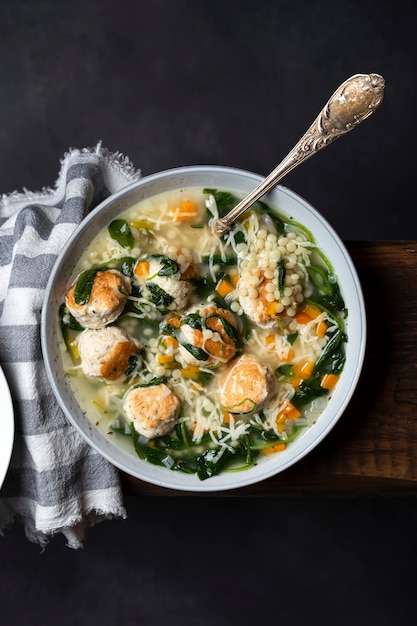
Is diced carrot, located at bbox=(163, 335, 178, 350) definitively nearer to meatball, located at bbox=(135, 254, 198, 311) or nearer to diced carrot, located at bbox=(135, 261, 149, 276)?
meatball, located at bbox=(135, 254, 198, 311)

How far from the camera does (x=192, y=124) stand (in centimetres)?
450

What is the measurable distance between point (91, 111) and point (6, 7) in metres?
0.79

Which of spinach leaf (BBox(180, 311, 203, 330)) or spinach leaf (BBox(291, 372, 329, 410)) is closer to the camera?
spinach leaf (BBox(180, 311, 203, 330))

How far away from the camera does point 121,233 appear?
2.76 m

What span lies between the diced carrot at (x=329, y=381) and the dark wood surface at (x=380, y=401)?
16 centimetres

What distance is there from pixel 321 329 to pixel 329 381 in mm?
198

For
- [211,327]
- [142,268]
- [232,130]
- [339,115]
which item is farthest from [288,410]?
[232,130]

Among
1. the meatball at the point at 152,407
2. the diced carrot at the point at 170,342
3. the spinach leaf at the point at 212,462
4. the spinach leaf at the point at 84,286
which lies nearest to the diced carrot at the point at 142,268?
the spinach leaf at the point at 84,286

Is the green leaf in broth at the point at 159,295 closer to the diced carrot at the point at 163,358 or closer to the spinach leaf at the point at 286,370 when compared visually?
the diced carrot at the point at 163,358

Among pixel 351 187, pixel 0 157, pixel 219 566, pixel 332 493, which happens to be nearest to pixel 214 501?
pixel 219 566

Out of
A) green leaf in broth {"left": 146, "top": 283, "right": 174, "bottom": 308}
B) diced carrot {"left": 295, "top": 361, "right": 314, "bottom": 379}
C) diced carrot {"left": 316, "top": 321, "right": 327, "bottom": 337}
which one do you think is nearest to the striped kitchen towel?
green leaf in broth {"left": 146, "top": 283, "right": 174, "bottom": 308}

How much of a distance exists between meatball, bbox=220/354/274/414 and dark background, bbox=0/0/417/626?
70.3 inches

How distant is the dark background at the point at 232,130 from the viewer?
4344 mm

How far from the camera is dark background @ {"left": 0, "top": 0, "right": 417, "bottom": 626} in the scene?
434 centimetres
